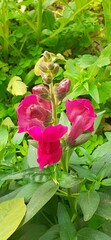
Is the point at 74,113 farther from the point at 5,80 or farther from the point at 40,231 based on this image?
the point at 5,80

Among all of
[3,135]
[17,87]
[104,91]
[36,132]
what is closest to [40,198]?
[36,132]

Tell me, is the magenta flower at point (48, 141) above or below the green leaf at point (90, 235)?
above

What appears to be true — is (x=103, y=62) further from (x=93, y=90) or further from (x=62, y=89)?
(x=62, y=89)

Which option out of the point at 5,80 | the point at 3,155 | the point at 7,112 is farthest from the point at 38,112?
the point at 5,80

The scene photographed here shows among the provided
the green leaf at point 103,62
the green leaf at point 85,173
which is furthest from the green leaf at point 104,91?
the green leaf at point 85,173

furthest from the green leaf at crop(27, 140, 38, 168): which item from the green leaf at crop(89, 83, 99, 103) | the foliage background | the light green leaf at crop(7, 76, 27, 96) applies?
the light green leaf at crop(7, 76, 27, 96)

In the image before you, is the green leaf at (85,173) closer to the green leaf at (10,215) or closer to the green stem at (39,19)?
the green leaf at (10,215)
